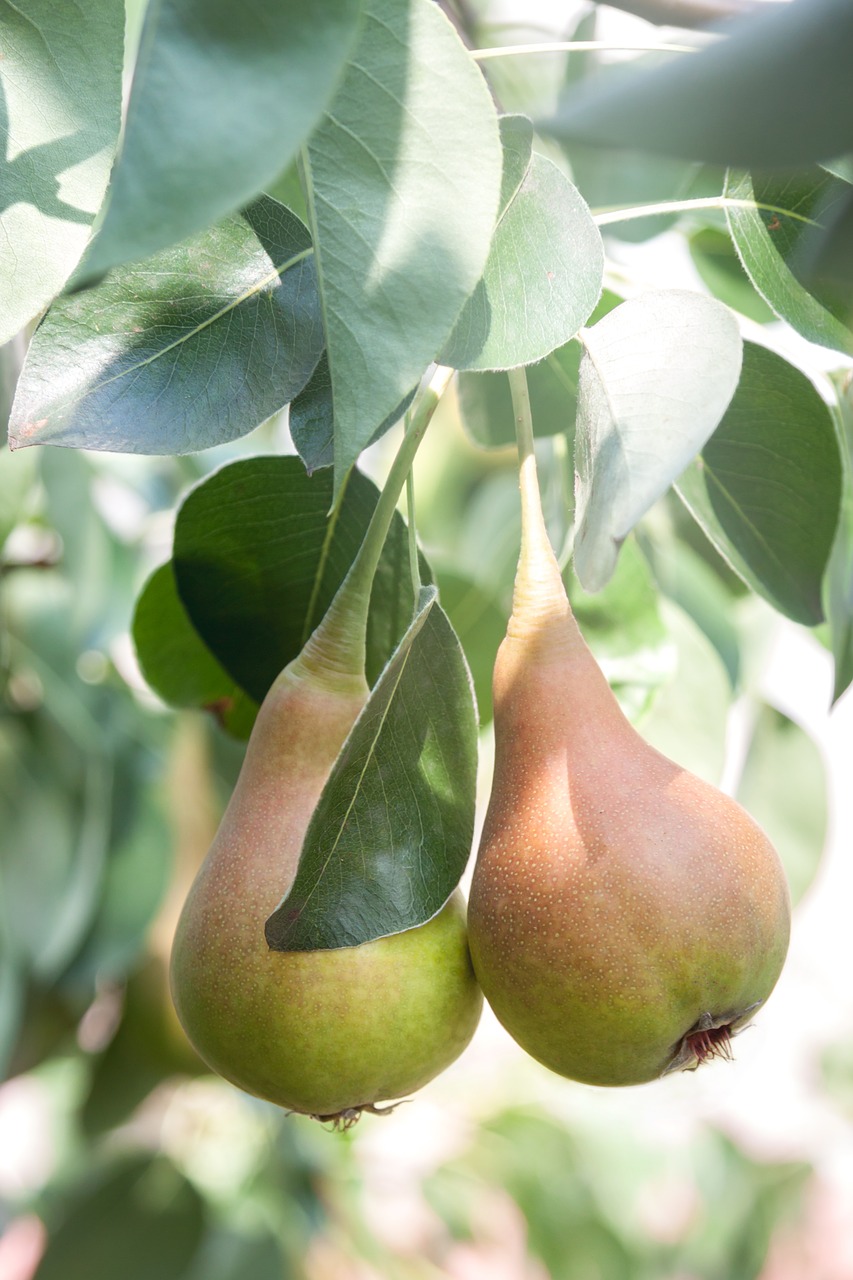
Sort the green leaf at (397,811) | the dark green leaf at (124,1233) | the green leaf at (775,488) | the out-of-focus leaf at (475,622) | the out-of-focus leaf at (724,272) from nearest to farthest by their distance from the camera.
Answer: the green leaf at (397,811) < the green leaf at (775,488) < the out-of-focus leaf at (475,622) < the out-of-focus leaf at (724,272) < the dark green leaf at (124,1233)

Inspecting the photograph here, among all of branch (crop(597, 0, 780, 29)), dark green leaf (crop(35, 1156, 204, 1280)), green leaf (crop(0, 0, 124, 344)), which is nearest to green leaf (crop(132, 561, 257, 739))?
green leaf (crop(0, 0, 124, 344))

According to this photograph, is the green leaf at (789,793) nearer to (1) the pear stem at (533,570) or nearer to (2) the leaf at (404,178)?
(1) the pear stem at (533,570)

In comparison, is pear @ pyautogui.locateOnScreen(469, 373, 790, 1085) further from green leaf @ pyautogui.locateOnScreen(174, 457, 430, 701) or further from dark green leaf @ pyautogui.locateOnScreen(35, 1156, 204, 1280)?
dark green leaf @ pyautogui.locateOnScreen(35, 1156, 204, 1280)

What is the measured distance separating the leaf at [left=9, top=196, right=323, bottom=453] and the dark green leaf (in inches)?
32.2

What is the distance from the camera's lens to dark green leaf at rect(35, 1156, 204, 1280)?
95 centimetres

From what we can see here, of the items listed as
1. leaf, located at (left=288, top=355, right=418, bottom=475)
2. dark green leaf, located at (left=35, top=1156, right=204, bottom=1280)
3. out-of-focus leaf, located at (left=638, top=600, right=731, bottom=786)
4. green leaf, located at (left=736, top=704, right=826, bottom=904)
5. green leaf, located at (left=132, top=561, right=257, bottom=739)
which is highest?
leaf, located at (left=288, top=355, right=418, bottom=475)

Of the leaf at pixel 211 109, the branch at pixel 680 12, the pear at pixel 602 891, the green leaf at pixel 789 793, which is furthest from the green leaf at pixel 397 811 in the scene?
the green leaf at pixel 789 793

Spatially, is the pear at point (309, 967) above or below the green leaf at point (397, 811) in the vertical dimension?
below

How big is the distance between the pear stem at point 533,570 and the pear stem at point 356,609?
42 millimetres

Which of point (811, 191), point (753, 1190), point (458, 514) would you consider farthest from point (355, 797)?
point (753, 1190)

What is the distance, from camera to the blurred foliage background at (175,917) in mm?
773

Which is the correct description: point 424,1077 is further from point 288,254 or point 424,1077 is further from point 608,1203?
point 608,1203

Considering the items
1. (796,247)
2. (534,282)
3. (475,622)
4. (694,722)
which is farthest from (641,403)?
(694,722)

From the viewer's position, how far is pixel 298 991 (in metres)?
0.36
